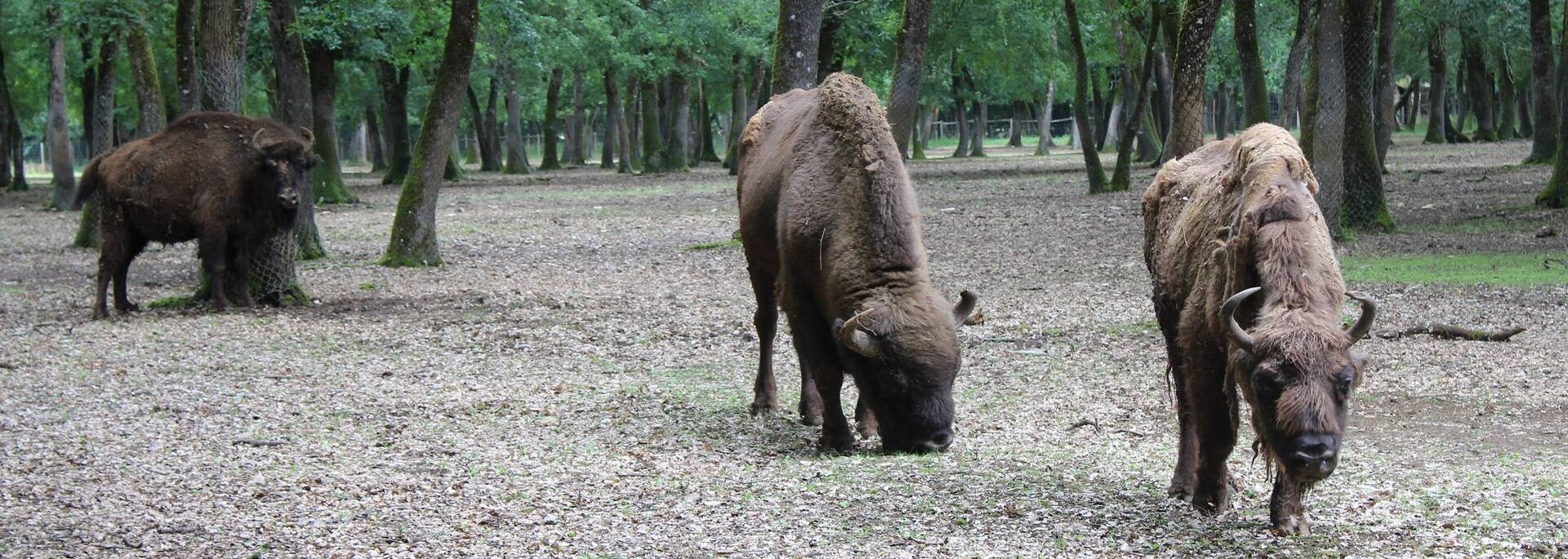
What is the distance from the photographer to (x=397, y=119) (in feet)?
138

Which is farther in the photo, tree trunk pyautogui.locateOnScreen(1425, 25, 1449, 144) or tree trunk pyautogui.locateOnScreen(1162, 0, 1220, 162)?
tree trunk pyautogui.locateOnScreen(1425, 25, 1449, 144)

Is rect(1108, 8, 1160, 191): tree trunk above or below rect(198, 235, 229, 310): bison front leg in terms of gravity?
above

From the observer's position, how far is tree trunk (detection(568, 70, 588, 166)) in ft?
184

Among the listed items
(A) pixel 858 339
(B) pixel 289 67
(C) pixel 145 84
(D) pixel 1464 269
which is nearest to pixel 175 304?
(C) pixel 145 84

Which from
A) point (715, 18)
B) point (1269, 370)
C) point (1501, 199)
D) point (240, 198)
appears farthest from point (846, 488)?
point (715, 18)

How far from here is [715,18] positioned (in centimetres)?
4047

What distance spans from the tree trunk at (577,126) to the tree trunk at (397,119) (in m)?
11.6

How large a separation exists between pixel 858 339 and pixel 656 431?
1.85m

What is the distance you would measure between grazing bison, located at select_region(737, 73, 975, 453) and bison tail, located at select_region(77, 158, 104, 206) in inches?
349

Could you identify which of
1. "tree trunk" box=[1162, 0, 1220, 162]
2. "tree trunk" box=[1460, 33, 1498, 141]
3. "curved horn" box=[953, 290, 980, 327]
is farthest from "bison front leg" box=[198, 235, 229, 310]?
"tree trunk" box=[1460, 33, 1498, 141]

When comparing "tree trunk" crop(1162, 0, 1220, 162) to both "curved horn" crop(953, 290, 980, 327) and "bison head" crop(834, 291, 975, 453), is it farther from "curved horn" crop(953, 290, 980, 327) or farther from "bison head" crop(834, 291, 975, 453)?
"bison head" crop(834, 291, 975, 453)

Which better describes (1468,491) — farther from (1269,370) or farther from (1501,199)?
(1501,199)

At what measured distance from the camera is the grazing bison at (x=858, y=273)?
7.12 m

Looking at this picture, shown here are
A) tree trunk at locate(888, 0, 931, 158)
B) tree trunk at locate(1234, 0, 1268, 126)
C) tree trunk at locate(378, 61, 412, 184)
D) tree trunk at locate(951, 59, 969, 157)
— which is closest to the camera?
tree trunk at locate(1234, 0, 1268, 126)
